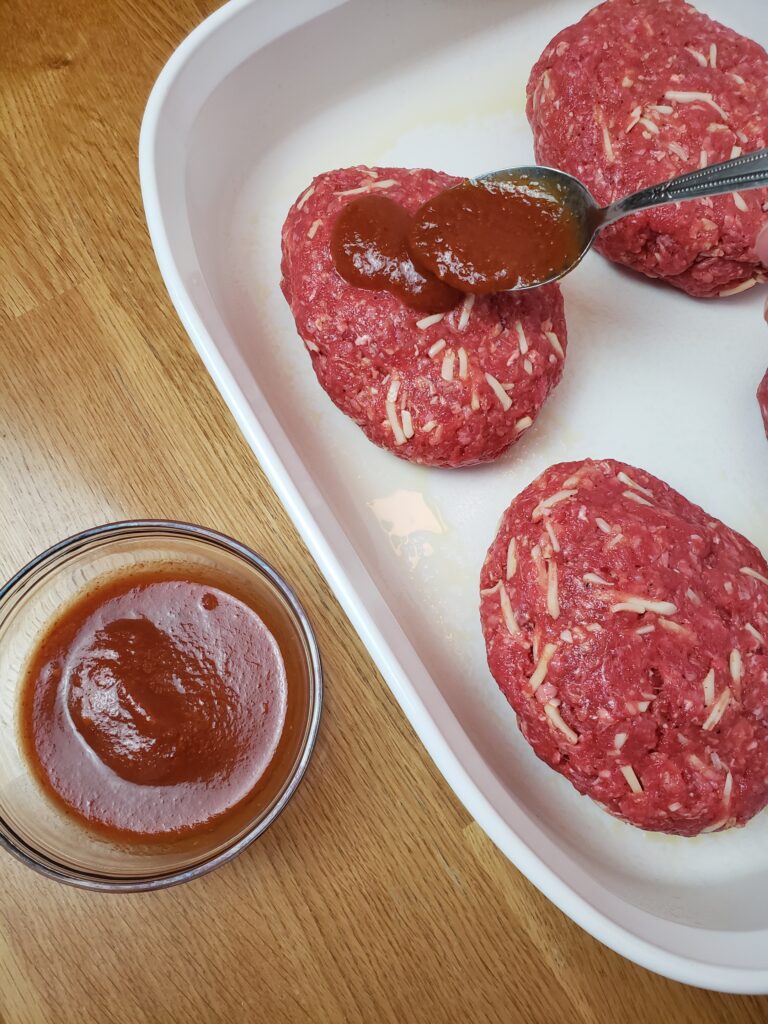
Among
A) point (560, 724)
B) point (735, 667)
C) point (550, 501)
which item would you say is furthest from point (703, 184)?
point (560, 724)

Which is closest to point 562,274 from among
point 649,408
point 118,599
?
point 649,408

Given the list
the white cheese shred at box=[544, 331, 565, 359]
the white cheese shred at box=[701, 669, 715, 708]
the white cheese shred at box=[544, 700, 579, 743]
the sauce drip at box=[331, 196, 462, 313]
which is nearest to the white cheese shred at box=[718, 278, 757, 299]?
the white cheese shred at box=[544, 331, 565, 359]

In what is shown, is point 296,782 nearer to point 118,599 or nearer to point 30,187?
point 118,599

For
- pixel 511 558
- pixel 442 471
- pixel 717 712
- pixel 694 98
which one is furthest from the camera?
pixel 442 471

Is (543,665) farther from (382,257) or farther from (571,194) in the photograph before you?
(571,194)

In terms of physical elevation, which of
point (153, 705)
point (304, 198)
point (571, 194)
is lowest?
point (153, 705)

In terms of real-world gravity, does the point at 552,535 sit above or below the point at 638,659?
above

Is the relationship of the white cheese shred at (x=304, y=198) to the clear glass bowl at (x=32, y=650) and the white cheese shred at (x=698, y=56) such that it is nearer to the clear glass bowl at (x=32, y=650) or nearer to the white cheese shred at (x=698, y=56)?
the clear glass bowl at (x=32, y=650)
